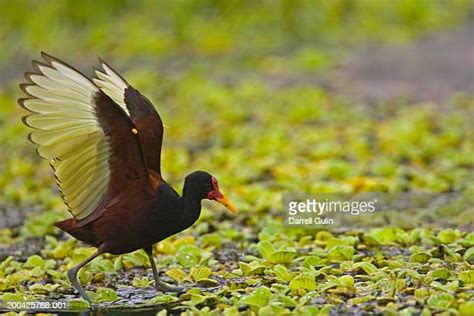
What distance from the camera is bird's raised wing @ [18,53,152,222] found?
19.5 feet

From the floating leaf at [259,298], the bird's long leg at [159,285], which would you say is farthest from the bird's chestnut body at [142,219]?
the floating leaf at [259,298]

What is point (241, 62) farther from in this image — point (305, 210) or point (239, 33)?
point (305, 210)

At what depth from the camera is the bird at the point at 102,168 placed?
235 inches

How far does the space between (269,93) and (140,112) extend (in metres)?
6.45

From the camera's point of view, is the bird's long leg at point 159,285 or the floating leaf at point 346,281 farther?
the bird's long leg at point 159,285

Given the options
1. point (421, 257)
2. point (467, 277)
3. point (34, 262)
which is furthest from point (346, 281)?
point (34, 262)

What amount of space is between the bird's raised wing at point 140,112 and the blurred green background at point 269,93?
114 cm

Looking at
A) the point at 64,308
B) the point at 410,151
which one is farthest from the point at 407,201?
the point at 64,308

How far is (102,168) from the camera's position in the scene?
6.21 metres

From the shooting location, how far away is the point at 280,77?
45.6 ft

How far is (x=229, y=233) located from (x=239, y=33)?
826 centimetres

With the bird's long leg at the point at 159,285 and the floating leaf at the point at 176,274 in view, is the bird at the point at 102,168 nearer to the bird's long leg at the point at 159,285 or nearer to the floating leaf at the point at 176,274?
the bird's long leg at the point at 159,285

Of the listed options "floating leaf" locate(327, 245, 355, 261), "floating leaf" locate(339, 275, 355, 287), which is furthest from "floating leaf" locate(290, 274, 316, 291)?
"floating leaf" locate(327, 245, 355, 261)

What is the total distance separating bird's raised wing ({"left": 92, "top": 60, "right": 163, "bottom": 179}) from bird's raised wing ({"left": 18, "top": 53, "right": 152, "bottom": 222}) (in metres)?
0.31
